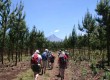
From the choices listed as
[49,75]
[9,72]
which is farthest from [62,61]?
[9,72]

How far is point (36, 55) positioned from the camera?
54.9 ft

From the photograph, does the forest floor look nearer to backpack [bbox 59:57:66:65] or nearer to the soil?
the soil

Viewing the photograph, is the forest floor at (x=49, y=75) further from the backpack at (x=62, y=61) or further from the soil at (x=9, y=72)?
the backpack at (x=62, y=61)

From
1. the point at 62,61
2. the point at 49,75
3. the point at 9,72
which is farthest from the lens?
the point at 9,72

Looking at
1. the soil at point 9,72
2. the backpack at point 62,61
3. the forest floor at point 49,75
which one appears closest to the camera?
the backpack at point 62,61

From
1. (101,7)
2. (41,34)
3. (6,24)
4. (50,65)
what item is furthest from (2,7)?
(41,34)

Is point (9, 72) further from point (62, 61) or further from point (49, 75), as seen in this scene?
point (62, 61)

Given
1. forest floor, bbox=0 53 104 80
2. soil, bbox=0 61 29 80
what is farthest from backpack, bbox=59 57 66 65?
soil, bbox=0 61 29 80

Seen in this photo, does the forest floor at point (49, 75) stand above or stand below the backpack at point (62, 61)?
below

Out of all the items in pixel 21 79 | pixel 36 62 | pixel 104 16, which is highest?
pixel 104 16

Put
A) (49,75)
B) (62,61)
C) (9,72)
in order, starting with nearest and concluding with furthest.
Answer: (62,61), (49,75), (9,72)

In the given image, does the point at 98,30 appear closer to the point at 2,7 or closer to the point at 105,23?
the point at 105,23

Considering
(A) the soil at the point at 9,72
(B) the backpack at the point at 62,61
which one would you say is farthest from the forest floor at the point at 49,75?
(B) the backpack at the point at 62,61

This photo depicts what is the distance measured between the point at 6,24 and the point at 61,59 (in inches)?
523
